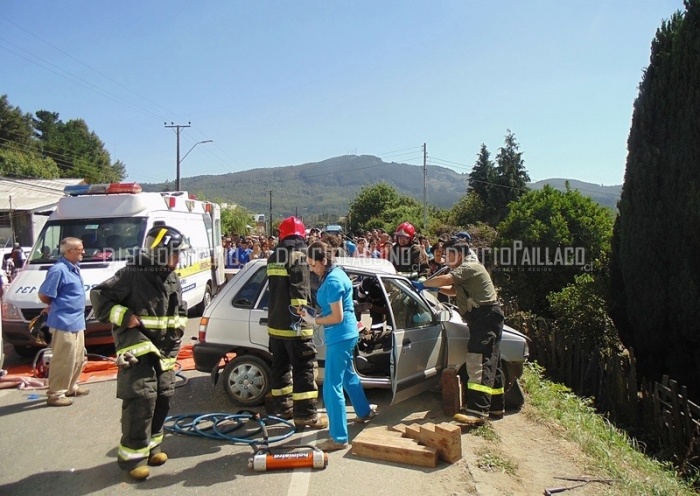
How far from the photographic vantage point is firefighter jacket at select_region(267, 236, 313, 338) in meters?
5.03

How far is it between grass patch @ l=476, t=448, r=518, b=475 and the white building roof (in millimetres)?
31950

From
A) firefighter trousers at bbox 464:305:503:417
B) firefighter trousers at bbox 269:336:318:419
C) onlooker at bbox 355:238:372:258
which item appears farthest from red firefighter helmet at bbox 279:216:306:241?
onlooker at bbox 355:238:372:258

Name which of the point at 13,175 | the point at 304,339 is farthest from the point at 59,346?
the point at 13,175

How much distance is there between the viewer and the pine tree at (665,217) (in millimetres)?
8609

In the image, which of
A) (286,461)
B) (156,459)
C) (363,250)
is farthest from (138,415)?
(363,250)

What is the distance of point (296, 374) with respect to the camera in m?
5.00

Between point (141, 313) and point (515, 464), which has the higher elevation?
point (141, 313)

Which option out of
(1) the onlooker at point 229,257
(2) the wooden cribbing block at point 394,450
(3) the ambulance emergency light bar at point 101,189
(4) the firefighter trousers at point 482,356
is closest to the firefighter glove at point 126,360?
(2) the wooden cribbing block at point 394,450

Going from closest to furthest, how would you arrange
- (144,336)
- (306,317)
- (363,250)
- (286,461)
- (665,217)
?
(144,336), (286,461), (306,317), (665,217), (363,250)

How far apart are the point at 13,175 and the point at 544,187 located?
46782 mm

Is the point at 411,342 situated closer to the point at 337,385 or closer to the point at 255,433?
the point at 337,385

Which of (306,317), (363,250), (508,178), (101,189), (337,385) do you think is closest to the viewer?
(337,385)

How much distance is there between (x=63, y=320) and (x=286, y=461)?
10.9 feet

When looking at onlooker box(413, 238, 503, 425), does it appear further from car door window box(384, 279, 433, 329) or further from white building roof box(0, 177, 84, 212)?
white building roof box(0, 177, 84, 212)
